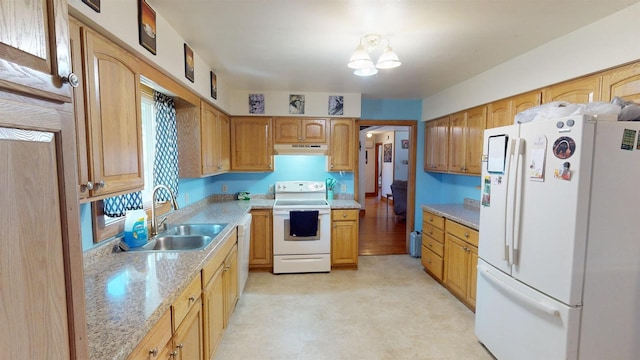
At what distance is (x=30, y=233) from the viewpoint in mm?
540

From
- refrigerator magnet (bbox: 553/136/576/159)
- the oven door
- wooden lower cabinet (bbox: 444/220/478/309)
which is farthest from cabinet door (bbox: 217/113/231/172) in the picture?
refrigerator magnet (bbox: 553/136/576/159)

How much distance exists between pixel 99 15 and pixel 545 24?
8.50 feet

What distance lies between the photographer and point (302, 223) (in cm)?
353

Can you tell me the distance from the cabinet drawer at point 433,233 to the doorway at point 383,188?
76cm

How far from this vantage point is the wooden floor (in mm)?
4606

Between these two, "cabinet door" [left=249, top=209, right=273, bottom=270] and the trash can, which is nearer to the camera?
"cabinet door" [left=249, top=209, right=273, bottom=270]

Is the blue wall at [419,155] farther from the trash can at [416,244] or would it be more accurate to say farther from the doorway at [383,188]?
the trash can at [416,244]

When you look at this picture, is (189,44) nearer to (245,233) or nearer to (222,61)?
(222,61)

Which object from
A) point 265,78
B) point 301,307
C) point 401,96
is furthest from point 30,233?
point 401,96

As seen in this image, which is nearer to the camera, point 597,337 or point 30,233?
point 30,233

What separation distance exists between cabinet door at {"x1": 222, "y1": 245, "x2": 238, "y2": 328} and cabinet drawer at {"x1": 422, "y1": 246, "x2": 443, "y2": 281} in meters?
2.28

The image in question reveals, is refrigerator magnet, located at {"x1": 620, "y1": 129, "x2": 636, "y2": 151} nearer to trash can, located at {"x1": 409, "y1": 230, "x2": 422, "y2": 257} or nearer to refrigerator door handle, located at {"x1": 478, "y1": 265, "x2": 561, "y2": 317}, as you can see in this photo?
refrigerator door handle, located at {"x1": 478, "y1": 265, "x2": 561, "y2": 317}

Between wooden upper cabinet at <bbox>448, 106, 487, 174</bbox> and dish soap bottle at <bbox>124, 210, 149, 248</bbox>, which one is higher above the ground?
wooden upper cabinet at <bbox>448, 106, 487, 174</bbox>

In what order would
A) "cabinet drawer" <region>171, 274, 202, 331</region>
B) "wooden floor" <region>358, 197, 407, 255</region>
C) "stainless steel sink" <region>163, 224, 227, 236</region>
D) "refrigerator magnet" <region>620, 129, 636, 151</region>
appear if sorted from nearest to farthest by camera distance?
"cabinet drawer" <region>171, 274, 202, 331</region>, "refrigerator magnet" <region>620, 129, 636, 151</region>, "stainless steel sink" <region>163, 224, 227, 236</region>, "wooden floor" <region>358, 197, 407, 255</region>
